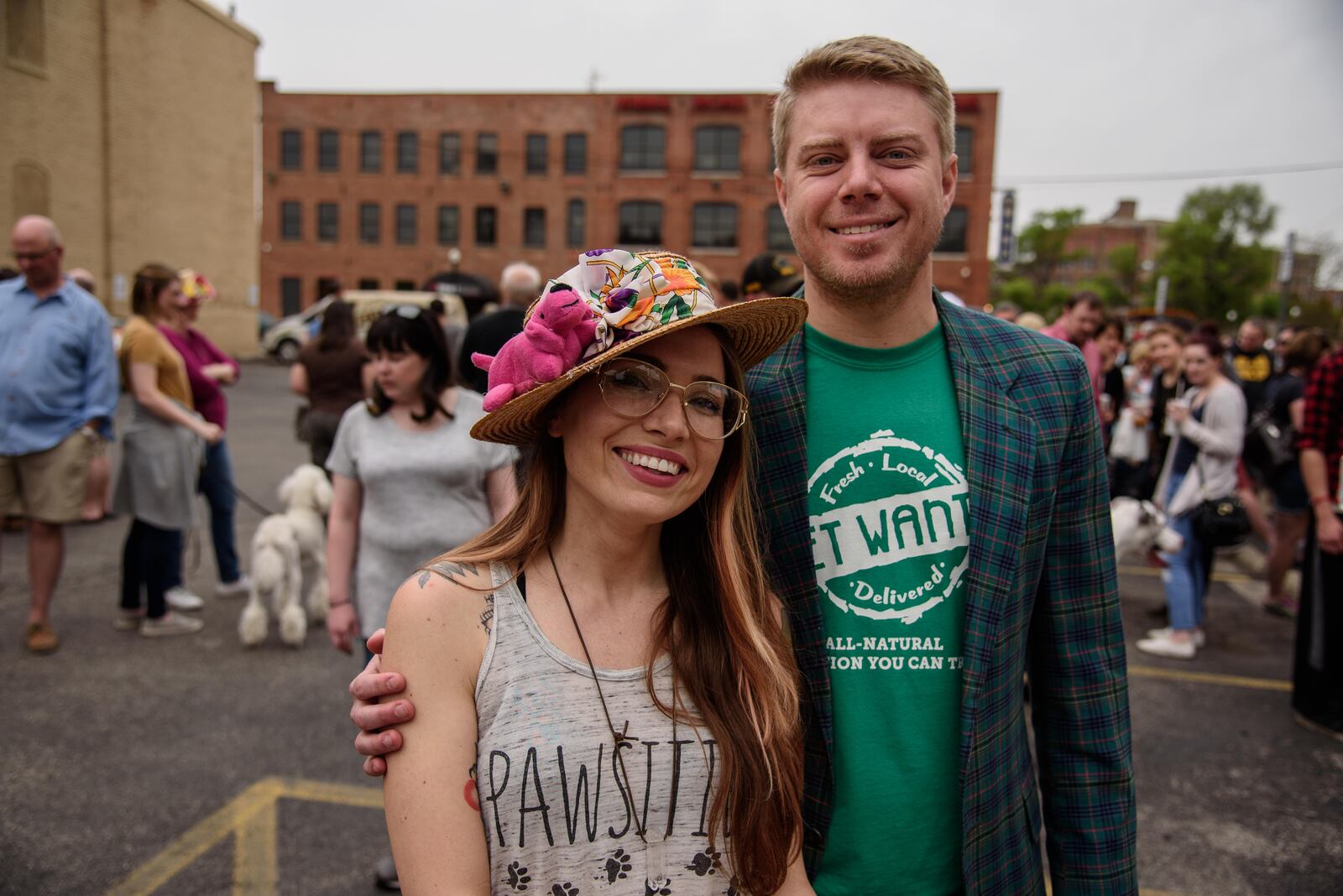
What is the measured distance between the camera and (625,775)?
143 centimetres

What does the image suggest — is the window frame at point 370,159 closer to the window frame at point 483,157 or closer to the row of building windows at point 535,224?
the row of building windows at point 535,224

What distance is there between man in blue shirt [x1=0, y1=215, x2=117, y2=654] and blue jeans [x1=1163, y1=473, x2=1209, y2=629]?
692 cm

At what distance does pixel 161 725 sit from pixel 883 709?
13.2 ft

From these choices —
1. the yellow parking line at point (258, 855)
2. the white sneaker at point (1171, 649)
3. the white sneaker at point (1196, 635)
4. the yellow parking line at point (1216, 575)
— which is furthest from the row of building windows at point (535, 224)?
the yellow parking line at point (258, 855)

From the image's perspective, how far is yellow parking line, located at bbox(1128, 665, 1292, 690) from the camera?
18.3ft

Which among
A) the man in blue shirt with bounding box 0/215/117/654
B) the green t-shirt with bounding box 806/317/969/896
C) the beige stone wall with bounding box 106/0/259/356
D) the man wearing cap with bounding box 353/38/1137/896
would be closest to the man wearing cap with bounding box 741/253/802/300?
the man wearing cap with bounding box 353/38/1137/896

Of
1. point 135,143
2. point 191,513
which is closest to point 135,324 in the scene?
point 191,513

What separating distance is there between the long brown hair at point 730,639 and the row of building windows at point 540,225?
3688cm

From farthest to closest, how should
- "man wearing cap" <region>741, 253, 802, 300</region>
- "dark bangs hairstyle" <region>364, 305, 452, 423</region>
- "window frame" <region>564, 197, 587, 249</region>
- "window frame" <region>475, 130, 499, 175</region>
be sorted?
1. "window frame" <region>475, 130, 499, 175</region>
2. "window frame" <region>564, 197, 587, 249</region>
3. "man wearing cap" <region>741, 253, 802, 300</region>
4. "dark bangs hairstyle" <region>364, 305, 452, 423</region>

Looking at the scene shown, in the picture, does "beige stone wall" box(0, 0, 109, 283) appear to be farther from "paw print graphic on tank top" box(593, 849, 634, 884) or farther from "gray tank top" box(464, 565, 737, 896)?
"paw print graphic on tank top" box(593, 849, 634, 884)

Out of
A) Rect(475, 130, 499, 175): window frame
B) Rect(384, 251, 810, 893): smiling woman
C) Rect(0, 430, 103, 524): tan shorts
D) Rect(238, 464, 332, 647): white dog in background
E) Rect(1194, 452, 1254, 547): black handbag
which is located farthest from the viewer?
Rect(475, 130, 499, 175): window frame

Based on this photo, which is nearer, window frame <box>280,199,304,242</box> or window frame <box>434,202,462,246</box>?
window frame <box>434,202,462,246</box>

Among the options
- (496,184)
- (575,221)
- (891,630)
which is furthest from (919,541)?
(496,184)

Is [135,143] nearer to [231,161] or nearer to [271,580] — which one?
[231,161]
